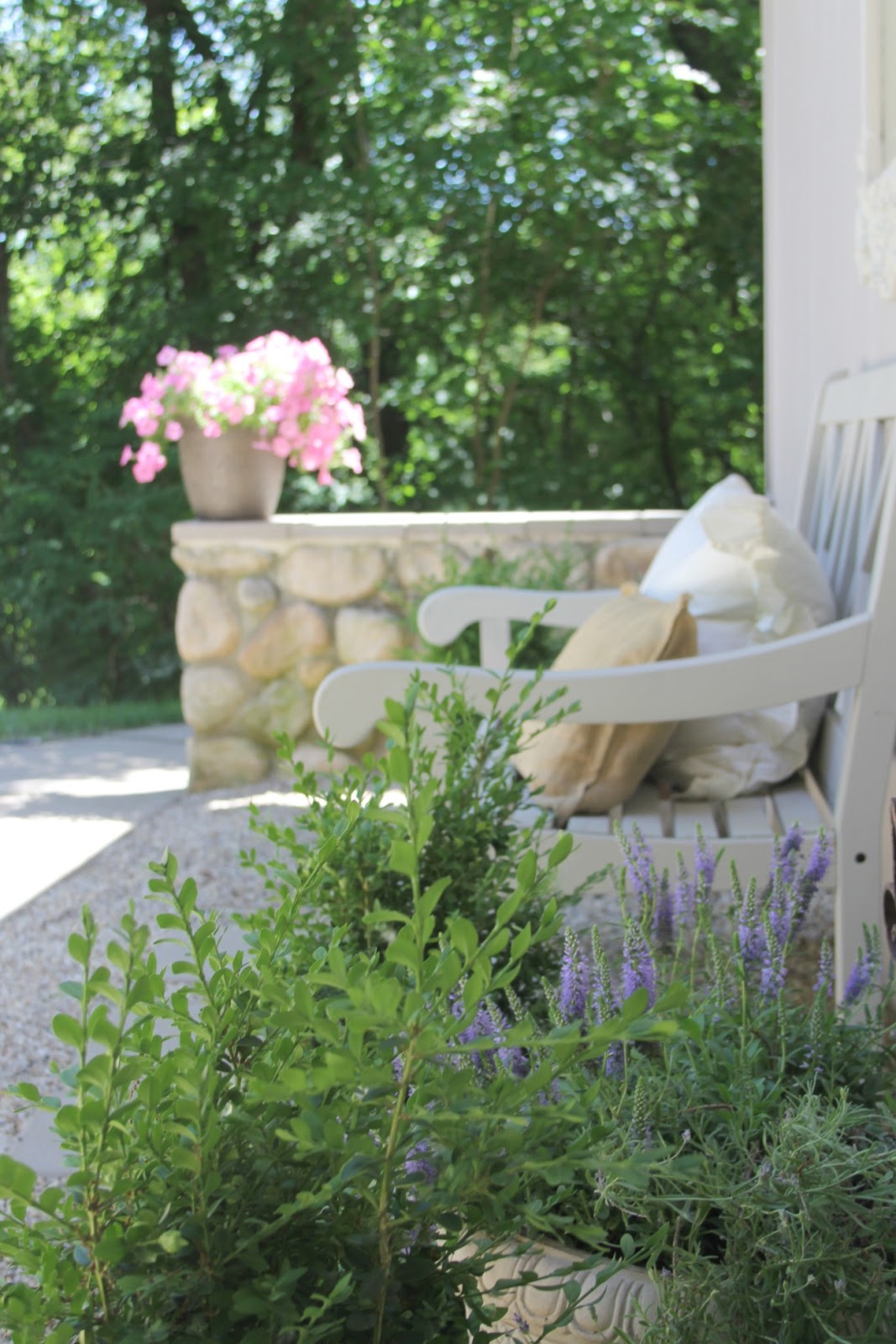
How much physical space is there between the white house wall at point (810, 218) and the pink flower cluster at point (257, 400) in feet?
4.20

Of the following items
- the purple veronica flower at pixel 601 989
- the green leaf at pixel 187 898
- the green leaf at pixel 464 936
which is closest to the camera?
the green leaf at pixel 464 936

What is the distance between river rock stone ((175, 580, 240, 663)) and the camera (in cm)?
401

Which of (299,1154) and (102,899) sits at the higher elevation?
(299,1154)

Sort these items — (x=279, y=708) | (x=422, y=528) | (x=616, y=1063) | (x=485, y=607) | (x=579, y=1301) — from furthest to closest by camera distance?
(x=279, y=708) < (x=422, y=528) < (x=485, y=607) < (x=616, y=1063) < (x=579, y=1301)

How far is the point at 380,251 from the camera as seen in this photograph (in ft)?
22.6

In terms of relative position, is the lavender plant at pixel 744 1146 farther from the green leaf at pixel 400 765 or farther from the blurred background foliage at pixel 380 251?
the blurred background foliage at pixel 380 251

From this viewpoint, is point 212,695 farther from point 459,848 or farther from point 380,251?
point 380,251

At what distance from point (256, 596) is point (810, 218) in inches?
72.1

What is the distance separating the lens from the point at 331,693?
1.62m

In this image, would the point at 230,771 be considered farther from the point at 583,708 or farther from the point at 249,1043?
the point at 249,1043

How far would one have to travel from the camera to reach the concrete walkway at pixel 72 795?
325 cm

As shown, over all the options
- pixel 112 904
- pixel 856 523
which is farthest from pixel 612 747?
pixel 112 904

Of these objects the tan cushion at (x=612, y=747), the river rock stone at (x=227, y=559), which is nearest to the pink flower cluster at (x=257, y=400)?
the river rock stone at (x=227, y=559)

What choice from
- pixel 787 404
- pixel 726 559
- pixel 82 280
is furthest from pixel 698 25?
pixel 726 559
